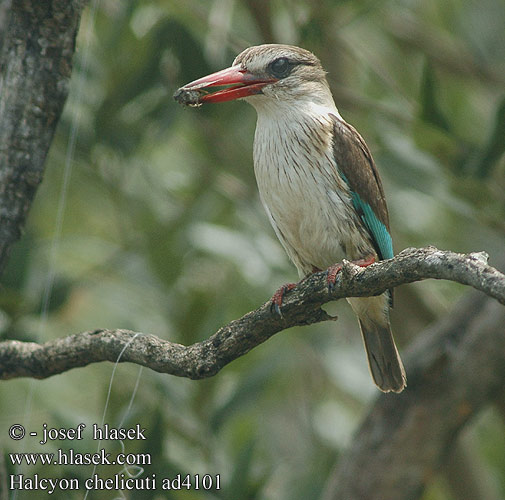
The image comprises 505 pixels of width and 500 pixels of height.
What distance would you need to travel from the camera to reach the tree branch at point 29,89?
2783 mm

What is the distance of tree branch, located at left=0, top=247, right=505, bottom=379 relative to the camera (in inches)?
84.4

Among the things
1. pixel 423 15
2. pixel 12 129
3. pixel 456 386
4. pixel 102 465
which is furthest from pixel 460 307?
pixel 423 15

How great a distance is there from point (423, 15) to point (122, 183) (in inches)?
103

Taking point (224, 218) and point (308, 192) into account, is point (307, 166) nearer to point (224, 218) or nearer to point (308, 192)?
point (308, 192)

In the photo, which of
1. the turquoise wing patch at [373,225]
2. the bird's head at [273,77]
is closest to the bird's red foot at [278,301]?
the turquoise wing patch at [373,225]

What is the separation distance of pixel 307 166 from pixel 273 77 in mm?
362

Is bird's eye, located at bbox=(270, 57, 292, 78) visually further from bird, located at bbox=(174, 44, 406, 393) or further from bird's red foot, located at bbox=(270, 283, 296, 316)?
bird's red foot, located at bbox=(270, 283, 296, 316)

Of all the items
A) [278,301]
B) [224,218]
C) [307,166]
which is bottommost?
Result: [278,301]

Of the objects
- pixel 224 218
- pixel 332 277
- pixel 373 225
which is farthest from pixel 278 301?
pixel 224 218

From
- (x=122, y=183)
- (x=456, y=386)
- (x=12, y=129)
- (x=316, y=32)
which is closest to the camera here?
(x=12, y=129)

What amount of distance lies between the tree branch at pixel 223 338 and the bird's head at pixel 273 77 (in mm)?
785

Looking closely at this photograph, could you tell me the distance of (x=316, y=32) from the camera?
14.6 ft

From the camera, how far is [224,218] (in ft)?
18.1

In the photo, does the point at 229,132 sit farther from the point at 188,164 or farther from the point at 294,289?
the point at 294,289
